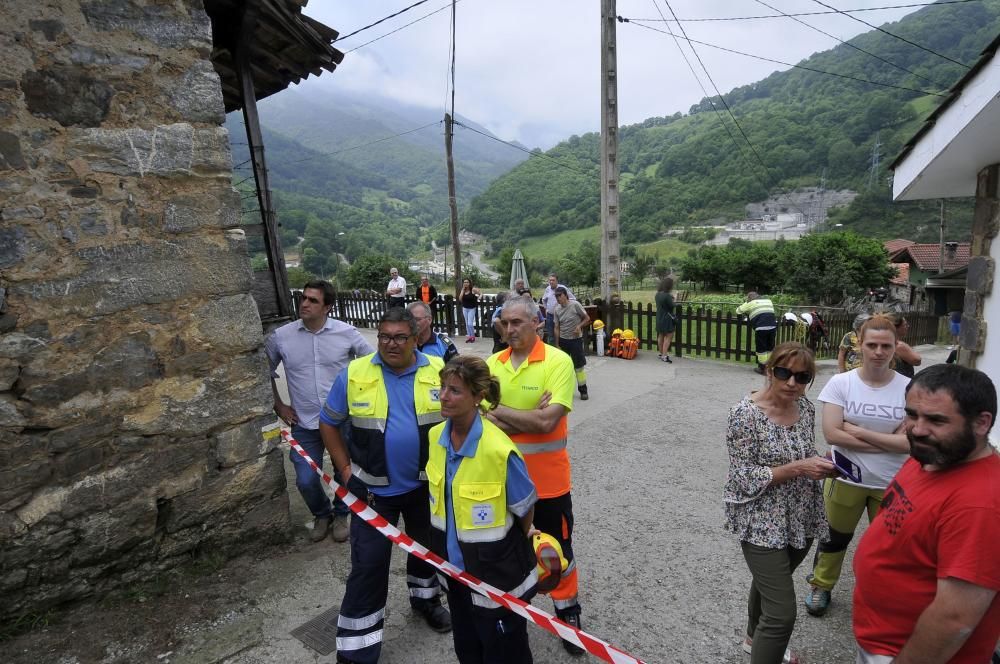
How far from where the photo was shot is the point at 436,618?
2.91 meters

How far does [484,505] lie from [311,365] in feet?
6.85

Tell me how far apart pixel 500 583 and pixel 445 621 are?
3.61 ft

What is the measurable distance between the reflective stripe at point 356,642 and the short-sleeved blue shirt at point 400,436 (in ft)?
2.20

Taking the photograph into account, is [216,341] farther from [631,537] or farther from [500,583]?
[631,537]

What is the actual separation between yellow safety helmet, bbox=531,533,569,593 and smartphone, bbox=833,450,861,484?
1.56 meters

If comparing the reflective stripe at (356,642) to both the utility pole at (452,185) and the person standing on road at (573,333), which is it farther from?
the utility pole at (452,185)

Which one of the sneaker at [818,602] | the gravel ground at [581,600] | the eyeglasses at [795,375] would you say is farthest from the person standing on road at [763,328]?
the eyeglasses at [795,375]

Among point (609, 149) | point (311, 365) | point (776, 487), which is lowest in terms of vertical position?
point (776, 487)

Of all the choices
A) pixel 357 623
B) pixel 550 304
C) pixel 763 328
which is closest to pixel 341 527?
pixel 357 623

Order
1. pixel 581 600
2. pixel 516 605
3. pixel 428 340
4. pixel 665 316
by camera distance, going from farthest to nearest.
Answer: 1. pixel 665 316
2. pixel 428 340
3. pixel 581 600
4. pixel 516 605

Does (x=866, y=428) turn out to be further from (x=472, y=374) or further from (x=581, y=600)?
(x=472, y=374)

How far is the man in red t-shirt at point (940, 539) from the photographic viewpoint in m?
1.37

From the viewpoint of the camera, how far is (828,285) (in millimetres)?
34594

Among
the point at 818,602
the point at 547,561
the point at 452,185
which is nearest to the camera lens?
the point at 547,561
